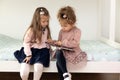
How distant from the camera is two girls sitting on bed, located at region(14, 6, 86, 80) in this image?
157cm

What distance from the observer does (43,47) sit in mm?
1639

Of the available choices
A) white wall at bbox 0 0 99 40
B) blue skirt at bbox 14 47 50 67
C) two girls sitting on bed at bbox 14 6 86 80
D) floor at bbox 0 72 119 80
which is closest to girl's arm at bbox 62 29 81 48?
two girls sitting on bed at bbox 14 6 86 80

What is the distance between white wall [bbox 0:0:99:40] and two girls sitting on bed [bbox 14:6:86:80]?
114 centimetres

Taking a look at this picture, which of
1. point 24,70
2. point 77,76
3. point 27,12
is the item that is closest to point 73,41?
point 24,70

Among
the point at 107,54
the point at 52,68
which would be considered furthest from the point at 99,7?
the point at 52,68

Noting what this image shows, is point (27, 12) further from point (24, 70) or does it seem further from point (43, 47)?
point (24, 70)

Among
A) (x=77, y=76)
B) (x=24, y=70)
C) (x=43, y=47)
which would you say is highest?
(x=43, y=47)

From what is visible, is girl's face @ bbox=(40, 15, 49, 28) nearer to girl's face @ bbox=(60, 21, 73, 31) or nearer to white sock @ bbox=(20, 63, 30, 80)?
girl's face @ bbox=(60, 21, 73, 31)

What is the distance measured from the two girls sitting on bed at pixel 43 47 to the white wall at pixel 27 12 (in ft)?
3.74

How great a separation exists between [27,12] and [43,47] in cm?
124

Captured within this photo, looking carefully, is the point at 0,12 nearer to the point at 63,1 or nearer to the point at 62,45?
the point at 63,1

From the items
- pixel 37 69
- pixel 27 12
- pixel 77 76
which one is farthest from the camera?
pixel 27 12

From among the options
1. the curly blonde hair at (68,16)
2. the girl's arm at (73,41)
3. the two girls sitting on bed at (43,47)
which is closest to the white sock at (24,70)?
the two girls sitting on bed at (43,47)

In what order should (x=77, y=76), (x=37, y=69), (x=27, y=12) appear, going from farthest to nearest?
(x=27, y=12), (x=77, y=76), (x=37, y=69)
